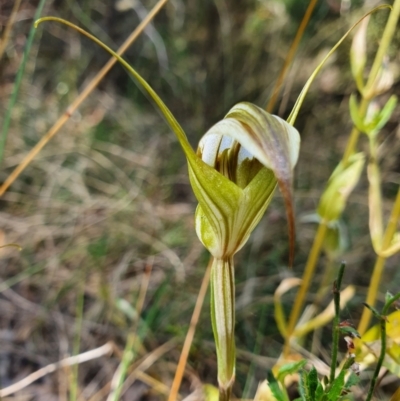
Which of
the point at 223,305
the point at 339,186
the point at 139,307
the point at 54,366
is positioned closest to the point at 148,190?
the point at 139,307

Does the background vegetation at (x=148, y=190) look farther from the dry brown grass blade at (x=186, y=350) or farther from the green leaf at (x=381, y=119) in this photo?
the green leaf at (x=381, y=119)

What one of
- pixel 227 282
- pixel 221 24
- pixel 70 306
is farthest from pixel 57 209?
pixel 227 282

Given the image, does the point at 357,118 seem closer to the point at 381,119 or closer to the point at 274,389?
the point at 381,119

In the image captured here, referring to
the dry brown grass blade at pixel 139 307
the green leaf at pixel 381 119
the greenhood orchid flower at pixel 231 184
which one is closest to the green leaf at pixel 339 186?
the green leaf at pixel 381 119

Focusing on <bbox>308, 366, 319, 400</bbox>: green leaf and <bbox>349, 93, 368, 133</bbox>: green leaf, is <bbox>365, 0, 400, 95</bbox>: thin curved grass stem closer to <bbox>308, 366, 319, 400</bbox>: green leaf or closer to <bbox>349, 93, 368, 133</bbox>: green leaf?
<bbox>349, 93, 368, 133</bbox>: green leaf

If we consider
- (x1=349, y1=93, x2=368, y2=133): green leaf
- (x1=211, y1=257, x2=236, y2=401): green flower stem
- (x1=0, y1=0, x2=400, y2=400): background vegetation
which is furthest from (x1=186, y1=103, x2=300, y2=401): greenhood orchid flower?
(x1=0, y1=0, x2=400, y2=400): background vegetation

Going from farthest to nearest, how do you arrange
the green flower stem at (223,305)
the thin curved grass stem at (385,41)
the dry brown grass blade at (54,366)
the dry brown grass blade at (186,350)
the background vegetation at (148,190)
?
the background vegetation at (148,190) → the dry brown grass blade at (54,366) → the dry brown grass blade at (186,350) → the thin curved grass stem at (385,41) → the green flower stem at (223,305)
